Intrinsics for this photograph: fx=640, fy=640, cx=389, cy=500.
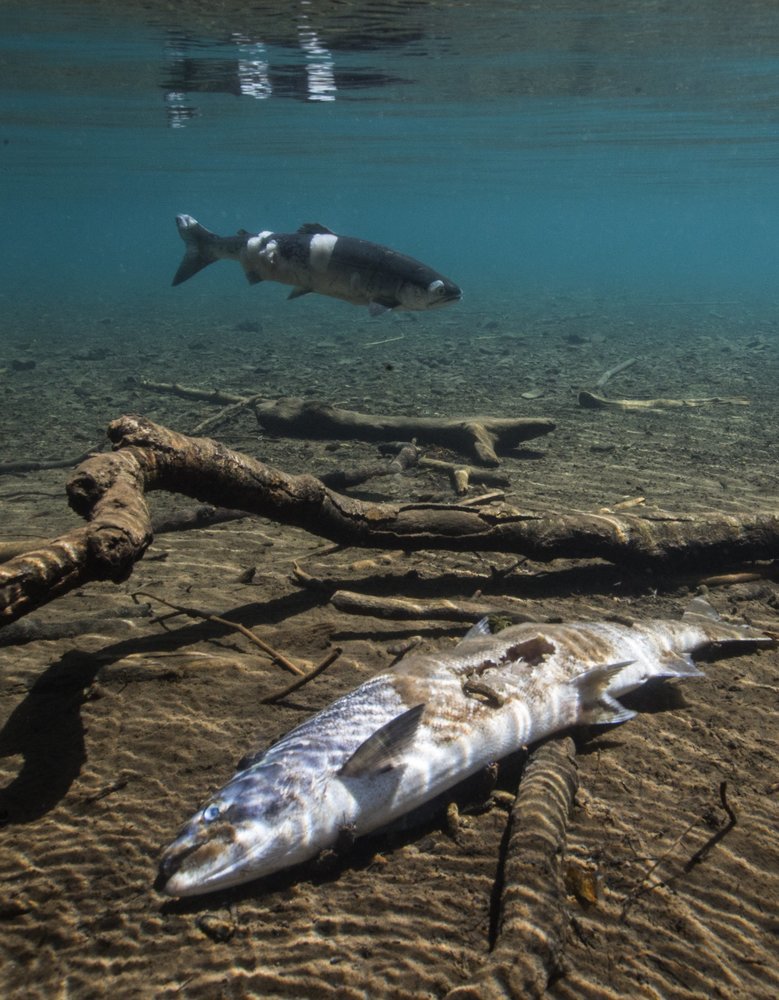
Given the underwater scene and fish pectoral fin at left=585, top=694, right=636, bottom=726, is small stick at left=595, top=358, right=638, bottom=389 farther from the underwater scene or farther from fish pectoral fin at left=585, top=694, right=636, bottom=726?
fish pectoral fin at left=585, top=694, right=636, bottom=726

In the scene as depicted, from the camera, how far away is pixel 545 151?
43.8m

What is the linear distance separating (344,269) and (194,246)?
2.61m

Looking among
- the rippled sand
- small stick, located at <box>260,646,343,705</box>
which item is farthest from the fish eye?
small stick, located at <box>260,646,343,705</box>

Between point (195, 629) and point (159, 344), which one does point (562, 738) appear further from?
point (159, 344)

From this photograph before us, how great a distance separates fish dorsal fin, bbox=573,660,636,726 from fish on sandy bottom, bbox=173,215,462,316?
15.2ft

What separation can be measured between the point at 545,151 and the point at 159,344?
33044 millimetres

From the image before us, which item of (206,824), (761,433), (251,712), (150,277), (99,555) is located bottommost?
(150,277)

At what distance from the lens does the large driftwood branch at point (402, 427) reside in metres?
10.1

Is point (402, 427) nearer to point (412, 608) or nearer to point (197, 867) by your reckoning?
point (412, 608)

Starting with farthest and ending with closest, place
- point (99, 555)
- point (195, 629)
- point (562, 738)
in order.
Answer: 1. point (195, 629)
2. point (562, 738)
3. point (99, 555)

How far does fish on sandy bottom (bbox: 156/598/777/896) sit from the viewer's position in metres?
2.56

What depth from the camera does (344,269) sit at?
736 cm

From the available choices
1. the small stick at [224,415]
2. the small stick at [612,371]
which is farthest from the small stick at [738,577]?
the small stick at [612,371]

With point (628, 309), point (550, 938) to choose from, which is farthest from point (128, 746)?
point (628, 309)
